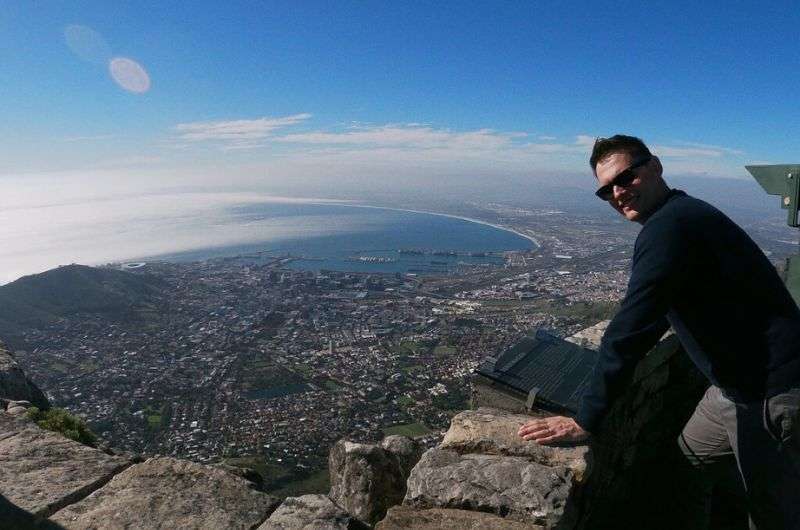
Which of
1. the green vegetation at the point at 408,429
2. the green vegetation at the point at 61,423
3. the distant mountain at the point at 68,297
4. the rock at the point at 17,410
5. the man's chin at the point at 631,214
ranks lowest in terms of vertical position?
the green vegetation at the point at 408,429

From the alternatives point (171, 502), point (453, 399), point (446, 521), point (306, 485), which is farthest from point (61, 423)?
point (453, 399)

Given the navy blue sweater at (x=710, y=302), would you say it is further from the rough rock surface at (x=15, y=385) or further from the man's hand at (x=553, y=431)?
the rough rock surface at (x=15, y=385)

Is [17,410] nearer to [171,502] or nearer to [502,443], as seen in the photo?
[171,502]

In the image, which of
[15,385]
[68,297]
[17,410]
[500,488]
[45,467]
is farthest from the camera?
[68,297]

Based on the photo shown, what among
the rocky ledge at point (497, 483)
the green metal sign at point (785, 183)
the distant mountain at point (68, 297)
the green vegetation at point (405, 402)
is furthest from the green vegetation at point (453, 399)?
the distant mountain at point (68, 297)

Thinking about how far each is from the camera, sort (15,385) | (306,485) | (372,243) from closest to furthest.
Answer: (15,385), (306,485), (372,243)

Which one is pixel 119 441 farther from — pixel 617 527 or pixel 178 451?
pixel 617 527

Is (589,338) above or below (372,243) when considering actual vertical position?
above
